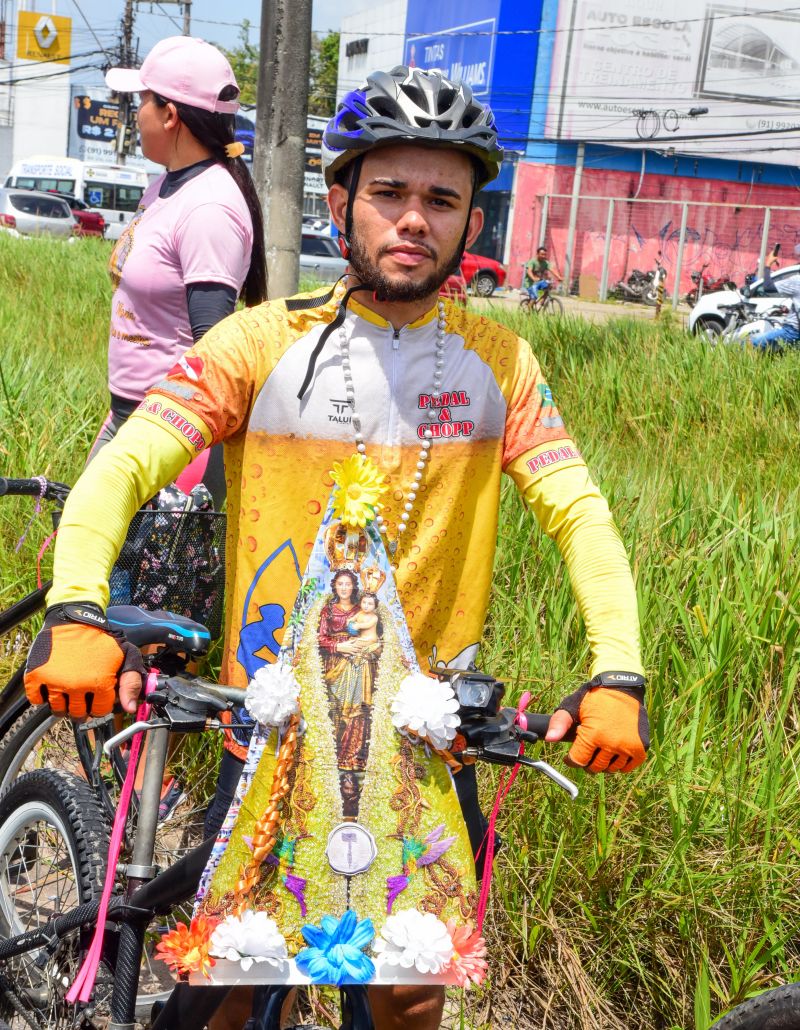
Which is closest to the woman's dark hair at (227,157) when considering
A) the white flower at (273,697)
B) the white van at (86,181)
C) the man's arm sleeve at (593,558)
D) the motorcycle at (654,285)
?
the man's arm sleeve at (593,558)

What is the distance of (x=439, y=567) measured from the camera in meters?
2.12

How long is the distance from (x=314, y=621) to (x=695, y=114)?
38.6 metres

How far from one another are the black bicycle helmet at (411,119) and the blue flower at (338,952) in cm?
124

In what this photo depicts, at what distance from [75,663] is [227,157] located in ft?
7.02

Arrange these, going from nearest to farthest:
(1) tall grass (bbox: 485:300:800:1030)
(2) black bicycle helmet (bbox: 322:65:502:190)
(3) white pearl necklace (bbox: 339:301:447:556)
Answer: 1. (2) black bicycle helmet (bbox: 322:65:502:190)
2. (3) white pearl necklace (bbox: 339:301:447:556)
3. (1) tall grass (bbox: 485:300:800:1030)

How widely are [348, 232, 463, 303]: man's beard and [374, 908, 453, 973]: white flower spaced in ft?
3.35

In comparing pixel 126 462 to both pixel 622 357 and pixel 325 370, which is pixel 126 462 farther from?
pixel 622 357

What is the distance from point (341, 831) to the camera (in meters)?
1.60

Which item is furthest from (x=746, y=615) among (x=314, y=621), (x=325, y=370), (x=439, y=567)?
(x=314, y=621)

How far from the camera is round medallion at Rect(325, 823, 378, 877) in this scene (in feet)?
5.23

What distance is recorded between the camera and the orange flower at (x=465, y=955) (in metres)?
1.58

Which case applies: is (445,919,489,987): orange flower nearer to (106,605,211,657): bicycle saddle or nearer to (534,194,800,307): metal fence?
(106,605,211,657): bicycle saddle

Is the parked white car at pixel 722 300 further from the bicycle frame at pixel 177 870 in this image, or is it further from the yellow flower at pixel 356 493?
the yellow flower at pixel 356 493

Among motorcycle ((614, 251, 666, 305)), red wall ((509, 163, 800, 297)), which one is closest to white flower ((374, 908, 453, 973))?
red wall ((509, 163, 800, 297))
